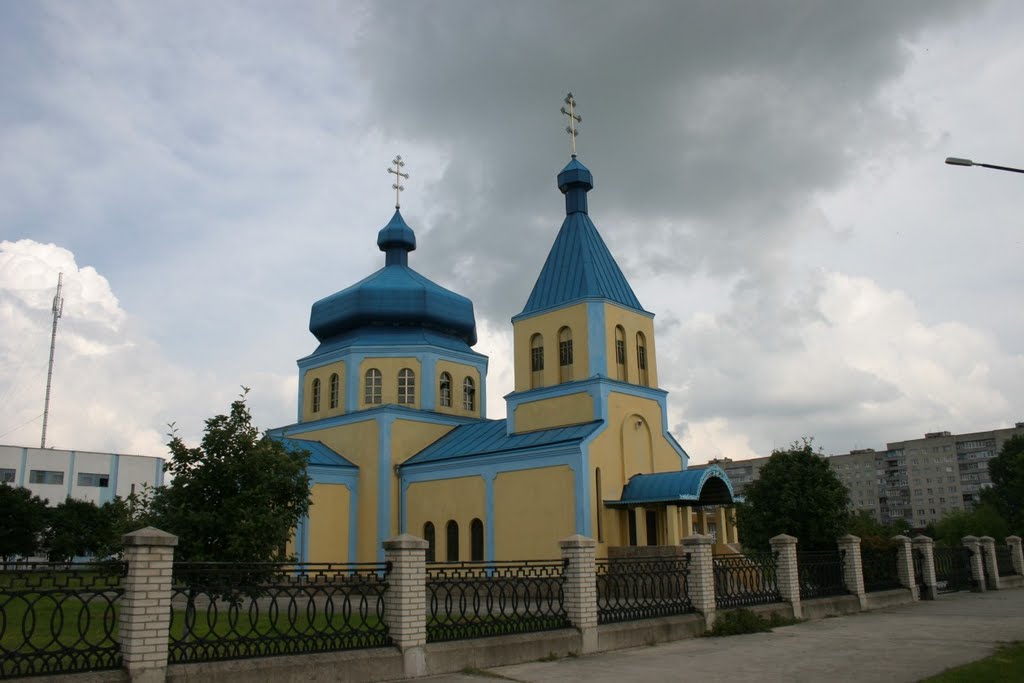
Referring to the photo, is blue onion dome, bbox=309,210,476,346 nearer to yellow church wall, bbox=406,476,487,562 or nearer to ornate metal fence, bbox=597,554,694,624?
yellow church wall, bbox=406,476,487,562

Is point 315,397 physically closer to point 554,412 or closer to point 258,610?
point 554,412

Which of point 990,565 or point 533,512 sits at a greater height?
point 533,512

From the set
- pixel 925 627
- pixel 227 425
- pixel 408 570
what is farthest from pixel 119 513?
pixel 925 627

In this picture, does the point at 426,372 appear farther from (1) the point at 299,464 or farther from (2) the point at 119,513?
(1) the point at 299,464

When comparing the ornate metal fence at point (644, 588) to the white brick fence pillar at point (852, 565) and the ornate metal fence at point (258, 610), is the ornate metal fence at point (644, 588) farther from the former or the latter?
the white brick fence pillar at point (852, 565)

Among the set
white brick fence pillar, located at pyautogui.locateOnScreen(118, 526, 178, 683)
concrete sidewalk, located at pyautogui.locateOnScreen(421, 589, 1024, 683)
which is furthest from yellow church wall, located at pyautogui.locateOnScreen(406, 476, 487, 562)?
white brick fence pillar, located at pyautogui.locateOnScreen(118, 526, 178, 683)

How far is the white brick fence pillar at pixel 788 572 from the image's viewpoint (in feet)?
51.2

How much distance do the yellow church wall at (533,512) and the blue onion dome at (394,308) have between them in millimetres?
8125

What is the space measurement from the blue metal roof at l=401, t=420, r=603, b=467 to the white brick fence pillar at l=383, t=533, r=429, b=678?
34.0ft

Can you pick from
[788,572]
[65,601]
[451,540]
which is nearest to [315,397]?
[451,540]

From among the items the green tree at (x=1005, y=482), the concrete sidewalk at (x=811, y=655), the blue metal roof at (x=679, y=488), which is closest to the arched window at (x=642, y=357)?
the blue metal roof at (x=679, y=488)

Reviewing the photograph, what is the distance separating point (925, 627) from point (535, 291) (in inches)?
514

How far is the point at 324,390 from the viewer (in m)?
28.4

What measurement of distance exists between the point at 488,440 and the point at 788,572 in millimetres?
9966
